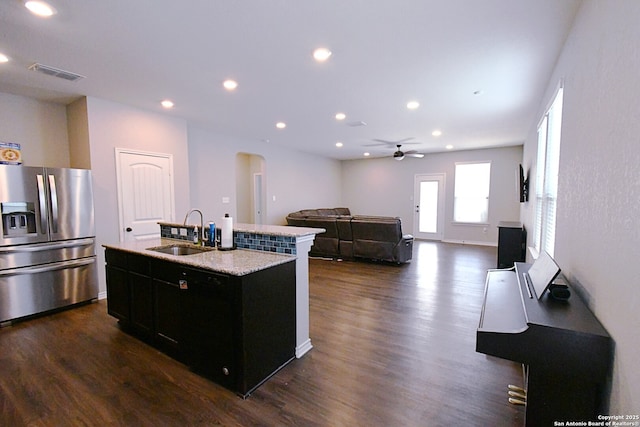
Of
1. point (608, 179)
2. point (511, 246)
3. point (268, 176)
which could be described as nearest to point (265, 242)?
point (608, 179)

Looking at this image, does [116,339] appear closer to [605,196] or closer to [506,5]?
[605,196]

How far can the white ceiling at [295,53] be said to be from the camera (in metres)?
1.99

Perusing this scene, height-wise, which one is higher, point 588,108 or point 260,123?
point 260,123

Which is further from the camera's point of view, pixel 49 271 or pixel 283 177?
pixel 283 177

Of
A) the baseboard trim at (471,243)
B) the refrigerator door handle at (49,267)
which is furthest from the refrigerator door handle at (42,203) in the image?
the baseboard trim at (471,243)

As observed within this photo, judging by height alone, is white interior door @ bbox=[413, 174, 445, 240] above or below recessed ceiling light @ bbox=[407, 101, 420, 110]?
below

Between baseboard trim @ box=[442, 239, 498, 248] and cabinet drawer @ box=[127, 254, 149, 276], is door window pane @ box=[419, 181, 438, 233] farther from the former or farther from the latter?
cabinet drawer @ box=[127, 254, 149, 276]

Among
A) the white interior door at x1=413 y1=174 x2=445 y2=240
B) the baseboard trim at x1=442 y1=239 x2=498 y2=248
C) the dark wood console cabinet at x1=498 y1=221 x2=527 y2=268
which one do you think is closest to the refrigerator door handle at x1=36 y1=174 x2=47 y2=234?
the dark wood console cabinet at x1=498 y1=221 x2=527 y2=268

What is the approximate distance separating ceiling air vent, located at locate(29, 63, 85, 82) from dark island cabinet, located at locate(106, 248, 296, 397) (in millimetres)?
2113

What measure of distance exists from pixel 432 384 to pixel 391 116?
3.82m

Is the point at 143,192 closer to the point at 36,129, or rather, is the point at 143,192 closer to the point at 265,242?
the point at 36,129

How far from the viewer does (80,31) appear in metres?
2.23

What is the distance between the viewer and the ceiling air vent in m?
2.84

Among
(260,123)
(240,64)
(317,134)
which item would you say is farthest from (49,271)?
(317,134)
